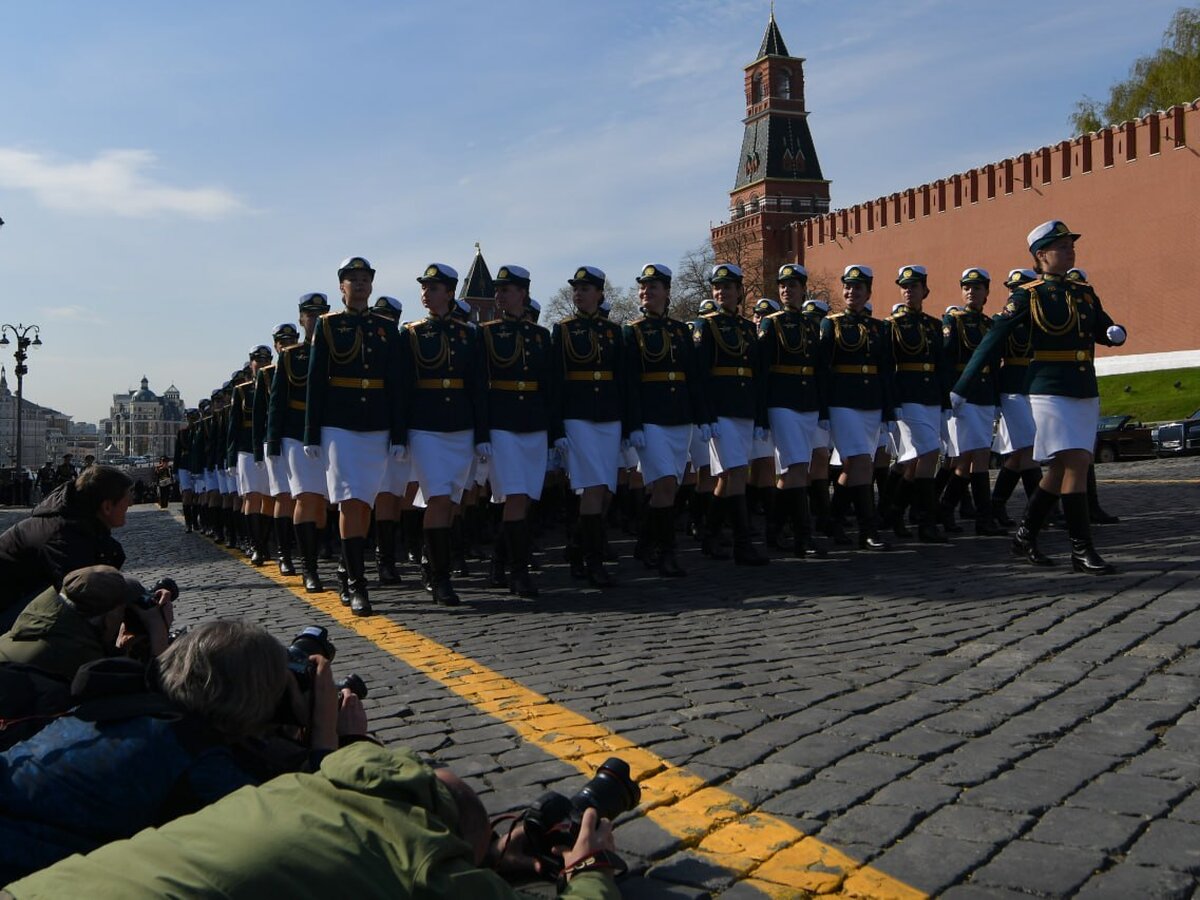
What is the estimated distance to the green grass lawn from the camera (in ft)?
126

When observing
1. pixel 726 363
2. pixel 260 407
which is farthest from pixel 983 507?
pixel 260 407

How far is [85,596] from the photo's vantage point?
11.9ft

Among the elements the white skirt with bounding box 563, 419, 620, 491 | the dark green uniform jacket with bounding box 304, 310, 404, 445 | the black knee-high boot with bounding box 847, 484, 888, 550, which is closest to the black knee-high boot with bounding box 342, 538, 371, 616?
the dark green uniform jacket with bounding box 304, 310, 404, 445

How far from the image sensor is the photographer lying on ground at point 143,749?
244 centimetres

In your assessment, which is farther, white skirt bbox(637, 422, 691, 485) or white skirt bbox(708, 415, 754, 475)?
white skirt bbox(708, 415, 754, 475)

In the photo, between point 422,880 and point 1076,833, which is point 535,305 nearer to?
point 1076,833

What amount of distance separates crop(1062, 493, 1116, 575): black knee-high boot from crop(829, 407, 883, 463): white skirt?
2508 millimetres

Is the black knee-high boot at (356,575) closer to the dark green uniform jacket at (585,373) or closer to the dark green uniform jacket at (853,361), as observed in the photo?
the dark green uniform jacket at (585,373)

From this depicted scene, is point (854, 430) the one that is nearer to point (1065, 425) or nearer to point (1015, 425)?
point (1015, 425)

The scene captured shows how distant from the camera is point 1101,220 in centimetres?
4881

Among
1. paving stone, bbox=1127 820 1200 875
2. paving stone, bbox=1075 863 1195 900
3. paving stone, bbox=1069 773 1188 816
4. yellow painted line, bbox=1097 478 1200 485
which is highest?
yellow painted line, bbox=1097 478 1200 485

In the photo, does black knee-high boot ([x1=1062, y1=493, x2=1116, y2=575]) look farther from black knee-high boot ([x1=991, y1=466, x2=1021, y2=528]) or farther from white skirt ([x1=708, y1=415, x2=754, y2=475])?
black knee-high boot ([x1=991, y1=466, x2=1021, y2=528])

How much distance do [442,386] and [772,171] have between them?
8447 cm

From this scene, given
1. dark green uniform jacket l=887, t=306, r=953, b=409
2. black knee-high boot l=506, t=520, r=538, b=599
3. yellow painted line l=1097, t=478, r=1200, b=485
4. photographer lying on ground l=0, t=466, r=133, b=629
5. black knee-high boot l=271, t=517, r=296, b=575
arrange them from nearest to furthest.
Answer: photographer lying on ground l=0, t=466, r=133, b=629 < black knee-high boot l=506, t=520, r=538, b=599 < dark green uniform jacket l=887, t=306, r=953, b=409 < black knee-high boot l=271, t=517, r=296, b=575 < yellow painted line l=1097, t=478, r=1200, b=485
